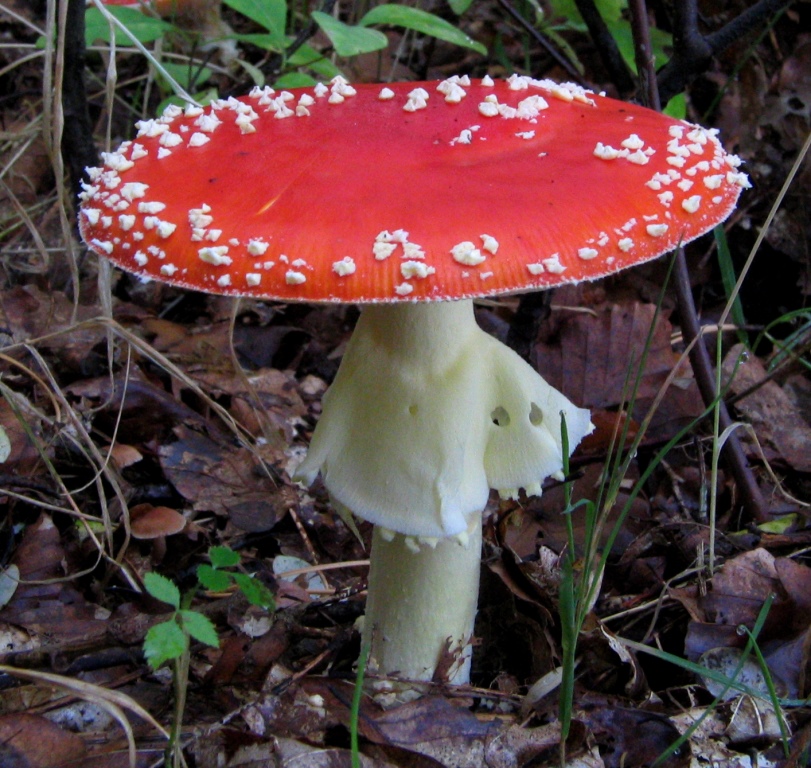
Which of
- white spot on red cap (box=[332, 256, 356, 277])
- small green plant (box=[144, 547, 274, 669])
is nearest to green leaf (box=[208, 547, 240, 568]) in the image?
small green plant (box=[144, 547, 274, 669])

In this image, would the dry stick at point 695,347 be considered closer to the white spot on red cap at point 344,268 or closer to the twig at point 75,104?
the white spot on red cap at point 344,268

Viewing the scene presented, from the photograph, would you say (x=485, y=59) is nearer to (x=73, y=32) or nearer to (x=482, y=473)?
(x=73, y=32)

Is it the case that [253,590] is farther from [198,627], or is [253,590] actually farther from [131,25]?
[131,25]

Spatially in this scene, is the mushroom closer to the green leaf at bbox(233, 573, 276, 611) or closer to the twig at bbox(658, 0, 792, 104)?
the green leaf at bbox(233, 573, 276, 611)

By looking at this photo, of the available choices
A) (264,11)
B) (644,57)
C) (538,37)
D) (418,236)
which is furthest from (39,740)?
(538,37)

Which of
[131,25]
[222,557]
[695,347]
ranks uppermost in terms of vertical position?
[131,25]

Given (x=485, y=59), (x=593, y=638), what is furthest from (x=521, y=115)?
(x=485, y=59)

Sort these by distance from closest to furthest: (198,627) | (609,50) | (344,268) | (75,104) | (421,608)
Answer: (344,268) < (198,627) < (421,608) < (609,50) < (75,104)
